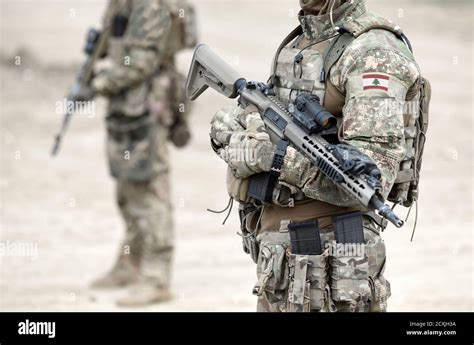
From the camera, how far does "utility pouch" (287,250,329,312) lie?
493cm

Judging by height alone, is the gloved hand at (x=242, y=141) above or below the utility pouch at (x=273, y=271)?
above

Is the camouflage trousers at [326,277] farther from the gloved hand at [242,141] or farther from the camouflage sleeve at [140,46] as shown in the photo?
the camouflage sleeve at [140,46]

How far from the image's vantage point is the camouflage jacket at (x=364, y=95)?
4.72 metres

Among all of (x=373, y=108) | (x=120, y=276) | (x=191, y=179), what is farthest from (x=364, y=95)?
(x=191, y=179)

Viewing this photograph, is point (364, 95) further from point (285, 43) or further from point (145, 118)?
point (145, 118)

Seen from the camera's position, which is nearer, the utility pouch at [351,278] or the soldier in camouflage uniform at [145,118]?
the utility pouch at [351,278]

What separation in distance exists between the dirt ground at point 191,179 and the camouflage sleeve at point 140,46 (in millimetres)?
1826

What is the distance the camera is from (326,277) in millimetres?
4977

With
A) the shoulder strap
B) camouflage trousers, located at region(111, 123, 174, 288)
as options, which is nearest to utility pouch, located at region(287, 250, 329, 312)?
the shoulder strap

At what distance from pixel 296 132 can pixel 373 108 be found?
13.0 inches

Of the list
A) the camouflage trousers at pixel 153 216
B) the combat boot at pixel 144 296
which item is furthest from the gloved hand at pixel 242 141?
the combat boot at pixel 144 296

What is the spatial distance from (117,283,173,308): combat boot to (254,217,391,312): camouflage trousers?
4.40 m

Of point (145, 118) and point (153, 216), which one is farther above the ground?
point (145, 118)
